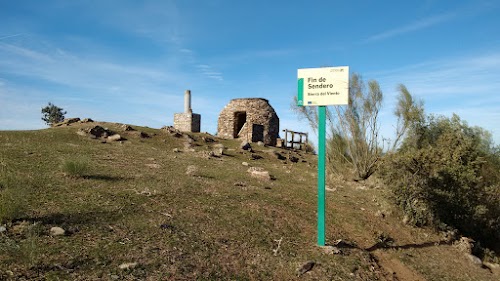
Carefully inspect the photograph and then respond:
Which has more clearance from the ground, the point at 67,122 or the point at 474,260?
the point at 67,122

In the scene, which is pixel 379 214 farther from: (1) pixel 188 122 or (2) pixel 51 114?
(2) pixel 51 114

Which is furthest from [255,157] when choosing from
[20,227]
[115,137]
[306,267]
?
[20,227]

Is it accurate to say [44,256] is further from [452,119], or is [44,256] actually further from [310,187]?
[452,119]

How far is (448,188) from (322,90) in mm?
6327

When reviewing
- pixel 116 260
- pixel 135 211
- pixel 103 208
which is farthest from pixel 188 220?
pixel 116 260

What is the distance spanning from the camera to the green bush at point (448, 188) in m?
10.0

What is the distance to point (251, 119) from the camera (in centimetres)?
2944

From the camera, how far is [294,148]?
29.5 m

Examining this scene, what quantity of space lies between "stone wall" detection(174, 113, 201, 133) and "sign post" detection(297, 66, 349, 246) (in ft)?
68.3

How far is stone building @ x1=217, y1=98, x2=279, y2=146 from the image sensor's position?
28855mm

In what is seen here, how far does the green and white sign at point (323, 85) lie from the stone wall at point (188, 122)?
20798mm

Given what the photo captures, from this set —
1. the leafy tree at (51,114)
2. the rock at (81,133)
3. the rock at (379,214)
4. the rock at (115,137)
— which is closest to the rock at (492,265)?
the rock at (379,214)

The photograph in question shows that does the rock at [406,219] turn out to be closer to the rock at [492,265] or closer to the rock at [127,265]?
the rock at [492,265]

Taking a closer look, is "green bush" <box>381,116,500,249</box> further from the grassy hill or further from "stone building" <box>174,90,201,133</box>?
"stone building" <box>174,90,201,133</box>
